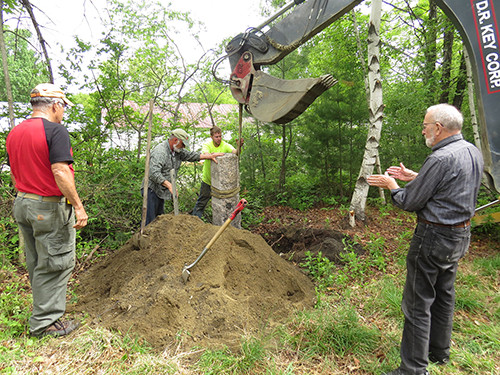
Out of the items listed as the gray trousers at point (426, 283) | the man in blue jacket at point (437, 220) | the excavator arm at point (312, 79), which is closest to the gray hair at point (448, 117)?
the man in blue jacket at point (437, 220)

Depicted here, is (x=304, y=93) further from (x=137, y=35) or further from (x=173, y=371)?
(x=137, y=35)

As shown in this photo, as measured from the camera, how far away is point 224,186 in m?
4.88

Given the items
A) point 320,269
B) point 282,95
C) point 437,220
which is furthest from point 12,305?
point 437,220

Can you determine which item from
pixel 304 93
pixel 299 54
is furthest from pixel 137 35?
pixel 304 93

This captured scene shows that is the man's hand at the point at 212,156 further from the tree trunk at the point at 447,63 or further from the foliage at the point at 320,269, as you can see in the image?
the tree trunk at the point at 447,63

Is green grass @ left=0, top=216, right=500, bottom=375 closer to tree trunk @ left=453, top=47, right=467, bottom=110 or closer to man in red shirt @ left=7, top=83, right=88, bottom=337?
man in red shirt @ left=7, top=83, right=88, bottom=337

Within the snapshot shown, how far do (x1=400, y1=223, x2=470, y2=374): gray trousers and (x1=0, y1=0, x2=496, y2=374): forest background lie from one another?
14.9 ft

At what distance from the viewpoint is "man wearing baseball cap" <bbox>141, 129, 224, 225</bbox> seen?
465 centimetres

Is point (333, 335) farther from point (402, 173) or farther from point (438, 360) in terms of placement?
point (402, 173)

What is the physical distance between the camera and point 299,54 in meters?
8.38

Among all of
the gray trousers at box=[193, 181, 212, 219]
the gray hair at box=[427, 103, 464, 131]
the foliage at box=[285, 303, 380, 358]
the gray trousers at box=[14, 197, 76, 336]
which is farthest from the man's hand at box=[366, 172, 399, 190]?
the gray trousers at box=[193, 181, 212, 219]

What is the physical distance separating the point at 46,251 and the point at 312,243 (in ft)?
12.4

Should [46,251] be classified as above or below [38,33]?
below

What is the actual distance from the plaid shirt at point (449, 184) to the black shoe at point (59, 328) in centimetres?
316
